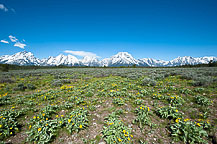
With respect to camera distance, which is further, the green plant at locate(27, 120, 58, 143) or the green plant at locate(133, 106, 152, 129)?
the green plant at locate(133, 106, 152, 129)

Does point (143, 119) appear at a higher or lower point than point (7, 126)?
higher

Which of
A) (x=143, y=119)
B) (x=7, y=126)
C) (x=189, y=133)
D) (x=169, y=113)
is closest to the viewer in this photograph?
(x=189, y=133)

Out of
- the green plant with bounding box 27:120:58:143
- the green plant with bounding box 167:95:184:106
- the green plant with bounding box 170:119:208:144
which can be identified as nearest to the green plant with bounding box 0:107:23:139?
the green plant with bounding box 27:120:58:143

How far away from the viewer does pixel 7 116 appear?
14.5 feet

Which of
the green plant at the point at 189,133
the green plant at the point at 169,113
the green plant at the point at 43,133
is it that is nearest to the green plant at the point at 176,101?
the green plant at the point at 169,113

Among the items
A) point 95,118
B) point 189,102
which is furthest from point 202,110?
point 95,118

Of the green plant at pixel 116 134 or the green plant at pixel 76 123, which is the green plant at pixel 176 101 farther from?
the green plant at pixel 76 123

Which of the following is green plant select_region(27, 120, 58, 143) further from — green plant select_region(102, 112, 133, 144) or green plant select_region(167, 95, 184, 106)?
green plant select_region(167, 95, 184, 106)

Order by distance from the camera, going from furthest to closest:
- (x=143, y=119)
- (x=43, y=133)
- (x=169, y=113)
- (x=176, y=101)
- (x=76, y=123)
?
(x=176, y=101)
(x=169, y=113)
(x=143, y=119)
(x=76, y=123)
(x=43, y=133)

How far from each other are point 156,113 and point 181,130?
1.40 m

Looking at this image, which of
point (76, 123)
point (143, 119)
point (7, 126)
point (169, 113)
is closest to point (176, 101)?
point (169, 113)

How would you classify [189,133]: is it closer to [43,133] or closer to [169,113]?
[169,113]

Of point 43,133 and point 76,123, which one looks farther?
point 76,123

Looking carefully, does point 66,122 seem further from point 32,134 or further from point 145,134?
point 145,134
